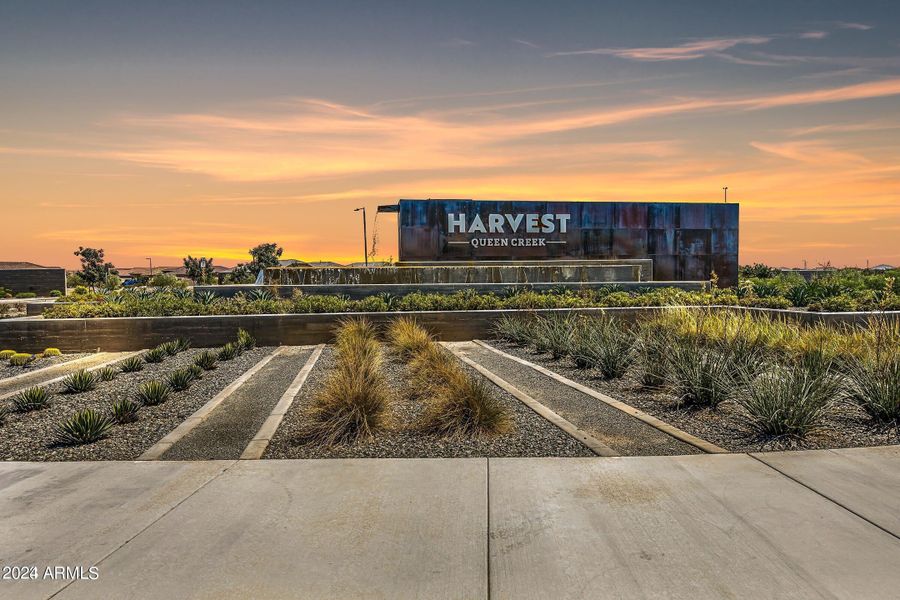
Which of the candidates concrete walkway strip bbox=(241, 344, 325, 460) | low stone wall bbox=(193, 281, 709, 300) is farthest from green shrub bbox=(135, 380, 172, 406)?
low stone wall bbox=(193, 281, 709, 300)

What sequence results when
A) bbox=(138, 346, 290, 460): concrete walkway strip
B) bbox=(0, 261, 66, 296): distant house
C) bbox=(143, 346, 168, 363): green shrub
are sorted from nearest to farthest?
bbox=(138, 346, 290, 460): concrete walkway strip < bbox=(143, 346, 168, 363): green shrub < bbox=(0, 261, 66, 296): distant house

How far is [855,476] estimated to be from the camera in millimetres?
5285

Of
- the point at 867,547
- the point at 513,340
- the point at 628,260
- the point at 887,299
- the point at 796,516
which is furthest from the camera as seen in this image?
the point at 628,260

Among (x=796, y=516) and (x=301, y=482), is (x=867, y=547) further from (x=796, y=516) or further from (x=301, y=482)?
(x=301, y=482)

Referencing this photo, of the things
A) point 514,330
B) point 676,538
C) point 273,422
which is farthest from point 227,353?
point 676,538

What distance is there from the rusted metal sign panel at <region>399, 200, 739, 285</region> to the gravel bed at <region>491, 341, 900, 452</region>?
19.9 meters

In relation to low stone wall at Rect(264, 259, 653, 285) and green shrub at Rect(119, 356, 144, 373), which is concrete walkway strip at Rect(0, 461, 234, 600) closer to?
green shrub at Rect(119, 356, 144, 373)

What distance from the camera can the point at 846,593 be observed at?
3381 millimetres

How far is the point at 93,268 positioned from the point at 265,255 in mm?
15909

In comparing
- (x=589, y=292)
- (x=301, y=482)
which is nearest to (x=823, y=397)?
(x=301, y=482)

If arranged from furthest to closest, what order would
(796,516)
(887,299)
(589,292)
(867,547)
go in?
(589,292), (887,299), (796,516), (867,547)

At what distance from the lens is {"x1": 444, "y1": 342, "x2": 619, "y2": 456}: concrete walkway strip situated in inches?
242

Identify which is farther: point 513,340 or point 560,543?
point 513,340

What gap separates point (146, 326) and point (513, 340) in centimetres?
1056
